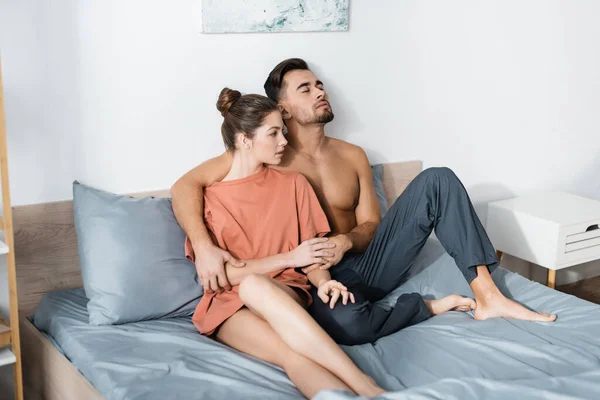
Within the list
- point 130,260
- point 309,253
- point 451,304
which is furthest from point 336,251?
point 130,260

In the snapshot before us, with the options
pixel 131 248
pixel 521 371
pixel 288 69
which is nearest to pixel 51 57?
pixel 131 248

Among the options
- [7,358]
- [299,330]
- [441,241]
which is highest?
[441,241]

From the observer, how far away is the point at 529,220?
117 inches

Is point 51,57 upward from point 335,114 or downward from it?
upward

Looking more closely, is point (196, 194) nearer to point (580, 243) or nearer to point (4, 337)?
point (4, 337)

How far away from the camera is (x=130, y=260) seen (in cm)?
223

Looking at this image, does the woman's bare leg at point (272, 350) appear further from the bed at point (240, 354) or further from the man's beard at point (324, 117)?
the man's beard at point (324, 117)

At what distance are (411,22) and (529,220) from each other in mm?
888

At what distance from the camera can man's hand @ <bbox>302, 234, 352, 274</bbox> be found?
2291 millimetres

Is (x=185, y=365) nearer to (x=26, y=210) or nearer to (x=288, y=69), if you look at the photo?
(x=26, y=210)

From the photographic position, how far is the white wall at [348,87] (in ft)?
7.41

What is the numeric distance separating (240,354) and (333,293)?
11.9 inches

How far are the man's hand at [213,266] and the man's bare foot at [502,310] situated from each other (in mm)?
713

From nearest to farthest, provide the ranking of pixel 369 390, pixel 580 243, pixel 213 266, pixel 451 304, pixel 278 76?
1. pixel 369 390
2. pixel 213 266
3. pixel 451 304
4. pixel 278 76
5. pixel 580 243
